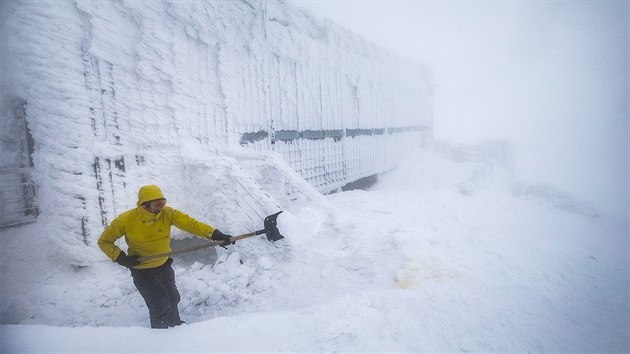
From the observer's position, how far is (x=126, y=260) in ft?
8.57

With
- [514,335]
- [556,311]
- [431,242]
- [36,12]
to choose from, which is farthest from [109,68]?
[556,311]

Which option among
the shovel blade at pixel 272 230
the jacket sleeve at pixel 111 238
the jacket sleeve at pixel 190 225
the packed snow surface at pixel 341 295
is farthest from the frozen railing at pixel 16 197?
the shovel blade at pixel 272 230

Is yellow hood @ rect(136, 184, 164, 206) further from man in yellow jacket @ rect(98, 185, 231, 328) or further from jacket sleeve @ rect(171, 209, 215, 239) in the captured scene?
jacket sleeve @ rect(171, 209, 215, 239)

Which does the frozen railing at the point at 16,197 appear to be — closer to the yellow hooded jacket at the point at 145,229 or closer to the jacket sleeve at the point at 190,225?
the yellow hooded jacket at the point at 145,229

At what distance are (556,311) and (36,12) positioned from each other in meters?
6.85

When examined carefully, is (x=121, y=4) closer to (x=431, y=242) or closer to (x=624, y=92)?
(x=431, y=242)

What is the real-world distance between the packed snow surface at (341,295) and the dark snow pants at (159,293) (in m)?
0.29

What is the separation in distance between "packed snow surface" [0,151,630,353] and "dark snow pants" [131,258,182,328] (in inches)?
11.3

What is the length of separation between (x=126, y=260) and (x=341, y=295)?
211 centimetres

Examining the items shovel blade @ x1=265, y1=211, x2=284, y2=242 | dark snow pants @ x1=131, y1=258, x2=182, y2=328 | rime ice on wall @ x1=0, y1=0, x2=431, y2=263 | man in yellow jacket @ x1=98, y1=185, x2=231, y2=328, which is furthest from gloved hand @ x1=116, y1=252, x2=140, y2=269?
rime ice on wall @ x1=0, y1=0, x2=431, y2=263

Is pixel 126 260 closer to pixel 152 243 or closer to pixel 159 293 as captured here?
pixel 152 243

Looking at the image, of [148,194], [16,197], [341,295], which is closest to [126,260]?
[148,194]

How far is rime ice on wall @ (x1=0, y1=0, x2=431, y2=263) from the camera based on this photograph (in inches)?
137

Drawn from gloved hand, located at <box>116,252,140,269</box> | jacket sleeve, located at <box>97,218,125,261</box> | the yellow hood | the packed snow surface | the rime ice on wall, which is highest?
the rime ice on wall
